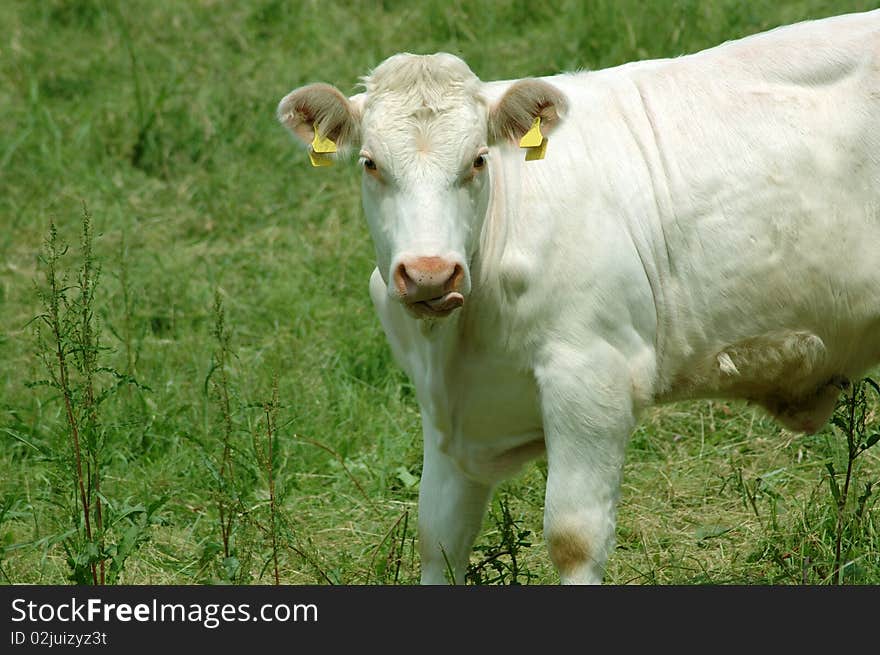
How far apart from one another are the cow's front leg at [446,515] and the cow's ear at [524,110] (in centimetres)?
105

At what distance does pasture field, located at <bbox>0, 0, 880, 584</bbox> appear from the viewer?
5.03 metres

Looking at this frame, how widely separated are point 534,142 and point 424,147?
1.25 ft

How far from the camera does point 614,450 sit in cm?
424

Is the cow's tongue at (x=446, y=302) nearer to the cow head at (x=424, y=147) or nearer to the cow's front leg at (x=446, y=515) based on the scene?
the cow head at (x=424, y=147)

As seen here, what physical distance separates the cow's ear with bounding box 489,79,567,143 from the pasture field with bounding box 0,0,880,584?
0.95m

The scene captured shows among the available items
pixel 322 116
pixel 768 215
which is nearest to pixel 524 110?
pixel 322 116

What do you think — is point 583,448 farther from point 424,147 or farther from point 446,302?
point 424,147

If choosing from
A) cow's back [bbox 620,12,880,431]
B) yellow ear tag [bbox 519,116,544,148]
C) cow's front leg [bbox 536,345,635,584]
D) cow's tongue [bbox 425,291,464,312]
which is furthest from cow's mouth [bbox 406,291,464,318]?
cow's back [bbox 620,12,880,431]

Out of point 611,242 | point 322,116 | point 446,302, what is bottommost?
point 446,302

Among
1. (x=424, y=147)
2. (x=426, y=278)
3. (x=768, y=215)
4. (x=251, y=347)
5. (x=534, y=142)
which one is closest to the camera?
(x=426, y=278)

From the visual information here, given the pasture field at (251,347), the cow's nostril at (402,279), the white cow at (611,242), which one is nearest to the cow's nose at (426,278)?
the cow's nostril at (402,279)

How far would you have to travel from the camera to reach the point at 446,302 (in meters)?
3.82

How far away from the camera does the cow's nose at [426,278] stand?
3748 millimetres

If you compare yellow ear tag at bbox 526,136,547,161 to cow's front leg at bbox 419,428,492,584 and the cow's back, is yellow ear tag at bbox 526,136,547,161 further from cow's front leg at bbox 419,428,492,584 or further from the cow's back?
cow's front leg at bbox 419,428,492,584
